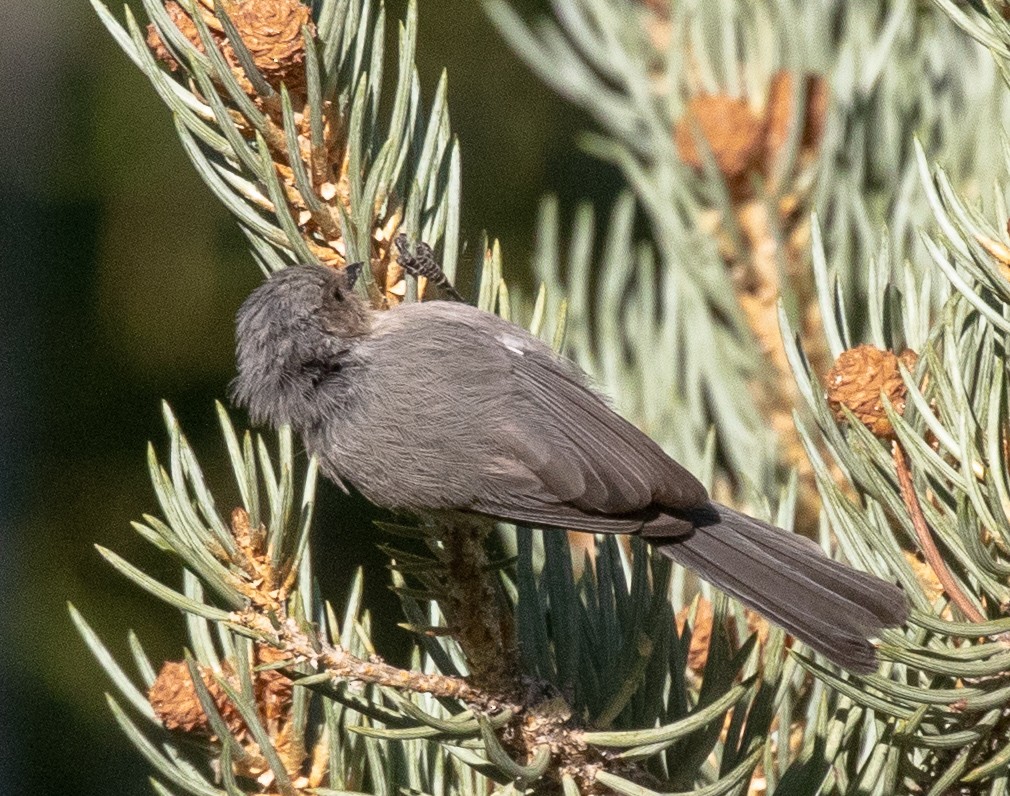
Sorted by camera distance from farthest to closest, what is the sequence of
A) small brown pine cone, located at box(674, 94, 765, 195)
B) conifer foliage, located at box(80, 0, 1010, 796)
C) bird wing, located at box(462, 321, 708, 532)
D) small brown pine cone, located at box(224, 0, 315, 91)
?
1. small brown pine cone, located at box(674, 94, 765, 195)
2. bird wing, located at box(462, 321, 708, 532)
3. small brown pine cone, located at box(224, 0, 315, 91)
4. conifer foliage, located at box(80, 0, 1010, 796)

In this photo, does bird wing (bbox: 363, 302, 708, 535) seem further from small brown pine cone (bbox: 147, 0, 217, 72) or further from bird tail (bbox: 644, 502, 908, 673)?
small brown pine cone (bbox: 147, 0, 217, 72)

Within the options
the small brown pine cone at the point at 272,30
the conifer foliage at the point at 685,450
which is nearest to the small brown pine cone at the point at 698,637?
the conifer foliage at the point at 685,450

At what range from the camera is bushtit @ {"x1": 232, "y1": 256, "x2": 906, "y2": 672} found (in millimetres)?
1083

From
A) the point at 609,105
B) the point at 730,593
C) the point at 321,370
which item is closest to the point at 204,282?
the point at 321,370

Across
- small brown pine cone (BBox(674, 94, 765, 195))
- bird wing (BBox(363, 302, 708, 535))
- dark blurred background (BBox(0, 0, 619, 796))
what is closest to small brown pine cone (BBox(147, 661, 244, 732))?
bird wing (BBox(363, 302, 708, 535))

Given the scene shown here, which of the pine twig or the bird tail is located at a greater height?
the pine twig

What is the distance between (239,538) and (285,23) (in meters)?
0.39

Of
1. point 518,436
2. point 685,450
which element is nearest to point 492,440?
point 518,436

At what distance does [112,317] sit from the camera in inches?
84.3

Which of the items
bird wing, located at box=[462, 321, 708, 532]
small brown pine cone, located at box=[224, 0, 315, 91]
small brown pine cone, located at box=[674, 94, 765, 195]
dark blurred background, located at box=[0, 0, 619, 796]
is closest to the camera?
small brown pine cone, located at box=[224, 0, 315, 91]

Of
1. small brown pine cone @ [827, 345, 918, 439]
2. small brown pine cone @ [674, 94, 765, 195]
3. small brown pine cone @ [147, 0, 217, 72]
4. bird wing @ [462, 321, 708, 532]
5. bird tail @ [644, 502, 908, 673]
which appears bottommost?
bird tail @ [644, 502, 908, 673]

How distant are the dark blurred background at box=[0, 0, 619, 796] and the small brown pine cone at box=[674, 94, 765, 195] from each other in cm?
79

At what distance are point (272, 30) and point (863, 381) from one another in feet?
1.69

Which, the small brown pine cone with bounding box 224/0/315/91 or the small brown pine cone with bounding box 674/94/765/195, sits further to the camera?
the small brown pine cone with bounding box 674/94/765/195
